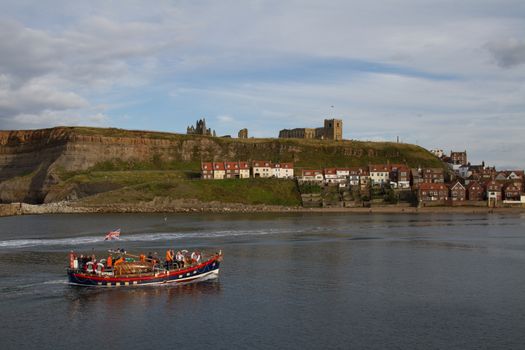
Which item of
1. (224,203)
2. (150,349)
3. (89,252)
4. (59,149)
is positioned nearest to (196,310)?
(150,349)

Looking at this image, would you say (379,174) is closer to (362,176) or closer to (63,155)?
(362,176)

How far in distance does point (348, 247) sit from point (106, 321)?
38526 millimetres

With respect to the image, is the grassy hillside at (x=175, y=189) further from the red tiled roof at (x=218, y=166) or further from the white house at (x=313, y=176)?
the red tiled roof at (x=218, y=166)

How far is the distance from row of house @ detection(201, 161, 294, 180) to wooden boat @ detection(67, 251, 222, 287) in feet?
381

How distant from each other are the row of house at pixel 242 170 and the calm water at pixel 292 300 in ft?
296

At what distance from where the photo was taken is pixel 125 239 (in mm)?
78812

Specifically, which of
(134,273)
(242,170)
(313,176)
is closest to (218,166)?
(242,170)

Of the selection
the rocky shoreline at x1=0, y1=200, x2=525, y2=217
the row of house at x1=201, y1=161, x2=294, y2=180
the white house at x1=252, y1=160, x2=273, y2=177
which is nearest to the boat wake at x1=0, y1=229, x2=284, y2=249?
the rocky shoreline at x1=0, y1=200, x2=525, y2=217

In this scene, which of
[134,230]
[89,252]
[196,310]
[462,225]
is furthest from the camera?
[462,225]

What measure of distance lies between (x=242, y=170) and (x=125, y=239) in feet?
300

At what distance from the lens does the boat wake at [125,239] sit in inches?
2936

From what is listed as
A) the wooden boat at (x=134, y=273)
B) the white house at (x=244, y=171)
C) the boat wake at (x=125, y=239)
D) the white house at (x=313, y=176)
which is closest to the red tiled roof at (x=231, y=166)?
the white house at (x=244, y=171)

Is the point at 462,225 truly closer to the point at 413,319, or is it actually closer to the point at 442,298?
the point at 442,298

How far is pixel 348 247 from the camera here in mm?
70000
